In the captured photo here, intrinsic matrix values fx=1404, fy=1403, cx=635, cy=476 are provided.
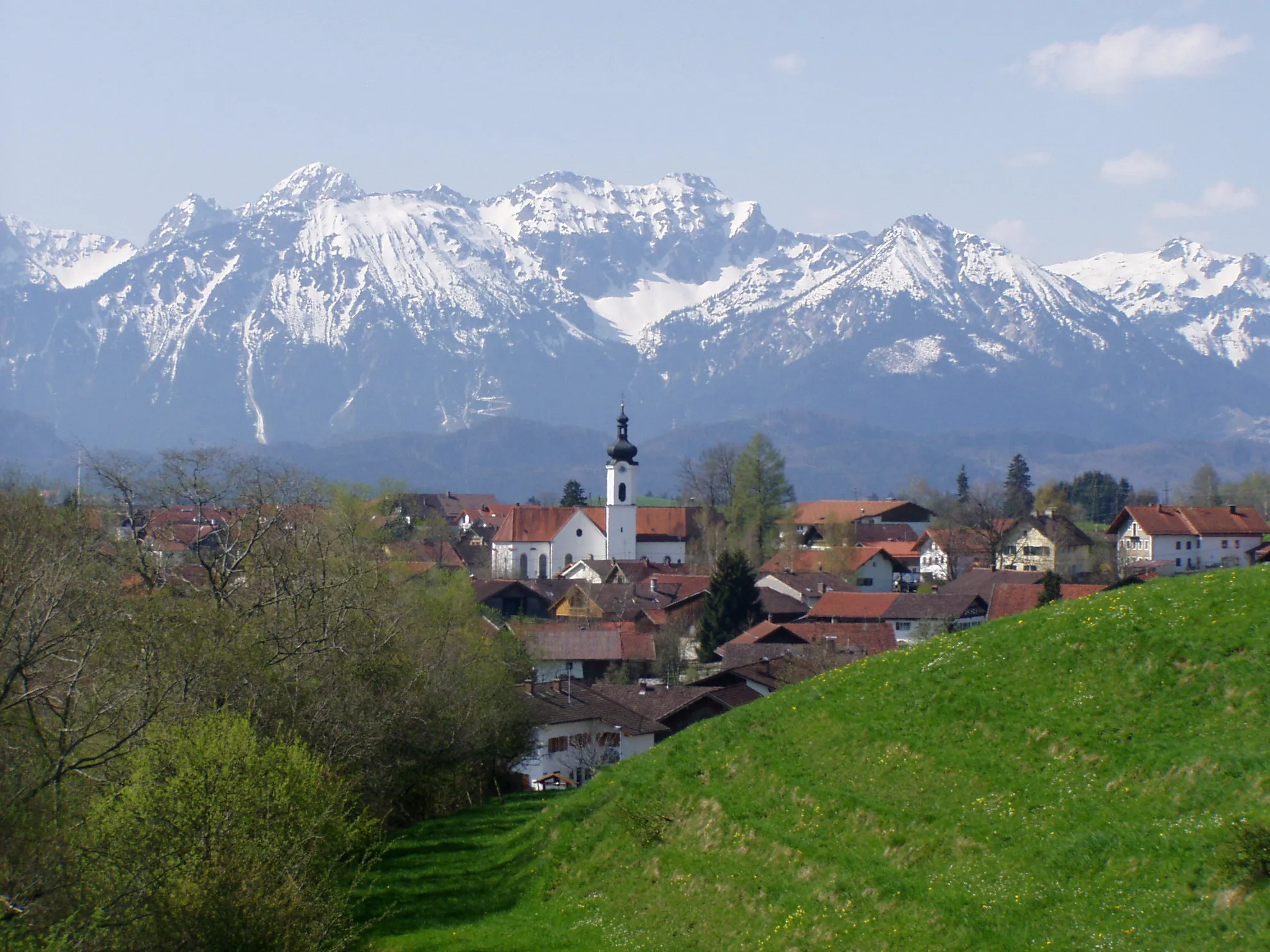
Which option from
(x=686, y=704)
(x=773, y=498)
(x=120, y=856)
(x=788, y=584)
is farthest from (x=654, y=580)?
(x=120, y=856)

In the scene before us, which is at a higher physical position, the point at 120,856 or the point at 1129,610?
the point at 1129,610

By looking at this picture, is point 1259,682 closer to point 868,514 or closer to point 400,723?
point 400,723

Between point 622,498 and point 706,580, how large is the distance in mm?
35257

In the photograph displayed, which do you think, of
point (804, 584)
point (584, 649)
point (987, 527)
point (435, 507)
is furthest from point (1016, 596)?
point (435, 507)

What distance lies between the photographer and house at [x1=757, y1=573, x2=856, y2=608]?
84.9 meters

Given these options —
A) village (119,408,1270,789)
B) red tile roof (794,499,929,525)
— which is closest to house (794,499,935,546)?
red tile roof (794,499,929,525)

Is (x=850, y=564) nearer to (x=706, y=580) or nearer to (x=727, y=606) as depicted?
(x=706, y=580)

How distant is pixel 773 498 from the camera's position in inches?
4510

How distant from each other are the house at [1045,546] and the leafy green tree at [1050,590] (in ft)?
93.0

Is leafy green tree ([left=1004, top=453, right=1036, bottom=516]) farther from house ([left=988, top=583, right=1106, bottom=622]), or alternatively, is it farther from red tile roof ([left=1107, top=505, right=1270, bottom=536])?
house ([left=988, top=583, right=1106, bottom=622])

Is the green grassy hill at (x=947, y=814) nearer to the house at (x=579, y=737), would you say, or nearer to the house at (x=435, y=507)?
the house at (x=579, y=737)

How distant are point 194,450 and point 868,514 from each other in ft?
372

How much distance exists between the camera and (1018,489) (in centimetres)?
15125

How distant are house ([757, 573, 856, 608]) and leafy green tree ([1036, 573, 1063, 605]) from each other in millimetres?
22105
